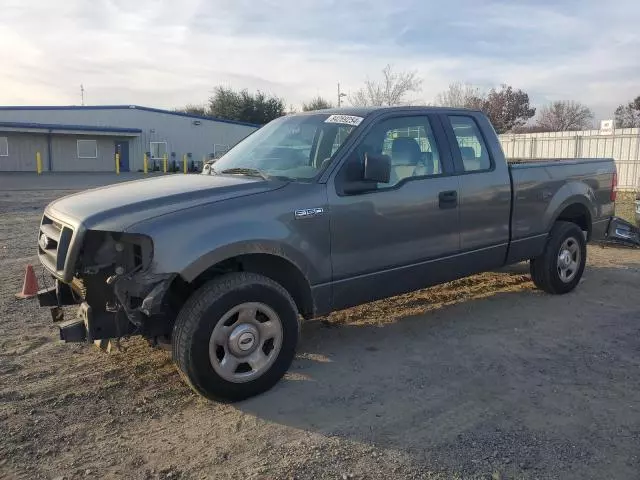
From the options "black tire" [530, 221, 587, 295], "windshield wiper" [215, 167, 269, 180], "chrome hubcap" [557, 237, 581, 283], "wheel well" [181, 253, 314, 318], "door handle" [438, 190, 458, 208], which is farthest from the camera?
"chrome hubcap" [557, 237, 581, 283]

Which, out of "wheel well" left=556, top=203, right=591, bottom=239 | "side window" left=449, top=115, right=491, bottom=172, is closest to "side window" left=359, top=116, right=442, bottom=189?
"side window" left=449, top=115, right=491, bottom=172

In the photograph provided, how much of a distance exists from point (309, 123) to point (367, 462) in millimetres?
2968

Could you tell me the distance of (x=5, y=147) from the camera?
3588 centimetres

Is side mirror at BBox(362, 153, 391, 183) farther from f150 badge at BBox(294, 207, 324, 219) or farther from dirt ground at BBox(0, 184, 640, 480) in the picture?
dirt ground at BBox(0, 184, 640, 480)

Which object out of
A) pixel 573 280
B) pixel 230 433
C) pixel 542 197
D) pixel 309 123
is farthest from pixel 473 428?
pixel 573 280

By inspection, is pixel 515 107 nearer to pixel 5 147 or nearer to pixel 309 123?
pixel 5 147

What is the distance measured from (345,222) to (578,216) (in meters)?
3.76

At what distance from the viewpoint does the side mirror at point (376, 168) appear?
167 inches

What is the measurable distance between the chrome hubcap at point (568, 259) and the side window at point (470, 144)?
1645 mm

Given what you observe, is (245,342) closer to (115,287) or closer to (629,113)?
(115,287)

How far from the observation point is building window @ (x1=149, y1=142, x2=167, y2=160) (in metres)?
41.2

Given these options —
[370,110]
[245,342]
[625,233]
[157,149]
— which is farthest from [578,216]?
[157,149]

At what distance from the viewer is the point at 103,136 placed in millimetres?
39312

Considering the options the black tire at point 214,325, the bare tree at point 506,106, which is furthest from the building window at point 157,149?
the black tire at point 214,325
